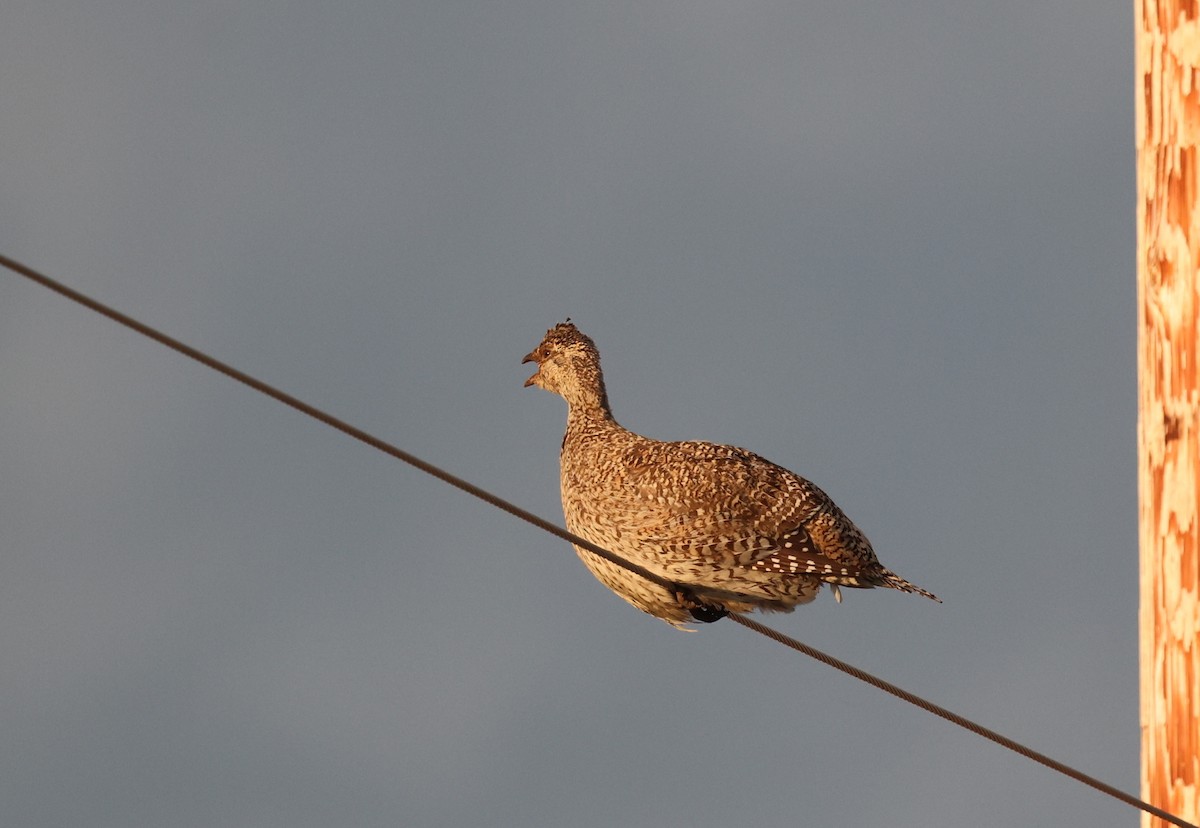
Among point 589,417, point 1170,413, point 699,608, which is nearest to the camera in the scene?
point 1170,413

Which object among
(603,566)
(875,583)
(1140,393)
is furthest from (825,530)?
(1140,393)

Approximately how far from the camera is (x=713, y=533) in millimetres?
10719

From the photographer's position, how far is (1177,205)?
198 inches

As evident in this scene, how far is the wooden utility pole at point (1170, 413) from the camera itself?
490 centimetres

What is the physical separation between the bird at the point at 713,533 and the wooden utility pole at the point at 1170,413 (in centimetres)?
548

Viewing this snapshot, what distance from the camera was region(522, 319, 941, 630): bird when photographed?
1065 cm

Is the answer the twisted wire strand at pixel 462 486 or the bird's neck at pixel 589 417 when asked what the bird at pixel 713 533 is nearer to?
the bird's neck at pixel 589 417

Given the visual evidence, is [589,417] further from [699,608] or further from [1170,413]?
[1170,413]

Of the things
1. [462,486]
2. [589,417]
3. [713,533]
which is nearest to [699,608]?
[713,533]

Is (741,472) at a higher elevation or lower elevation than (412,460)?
higher

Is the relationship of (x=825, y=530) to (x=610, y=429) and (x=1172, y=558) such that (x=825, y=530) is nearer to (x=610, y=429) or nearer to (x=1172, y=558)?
(x=610, y=429)

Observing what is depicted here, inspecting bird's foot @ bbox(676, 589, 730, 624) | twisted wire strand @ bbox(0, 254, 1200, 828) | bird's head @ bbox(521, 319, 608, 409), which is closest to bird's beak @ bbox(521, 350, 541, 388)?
bird's head @ bbox(521, 319, 608, 409)

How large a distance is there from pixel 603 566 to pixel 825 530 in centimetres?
137

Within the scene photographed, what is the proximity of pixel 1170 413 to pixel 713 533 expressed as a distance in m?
5.84
